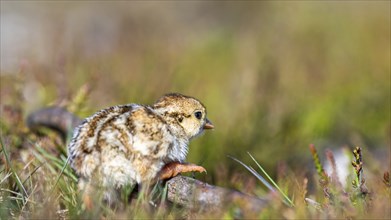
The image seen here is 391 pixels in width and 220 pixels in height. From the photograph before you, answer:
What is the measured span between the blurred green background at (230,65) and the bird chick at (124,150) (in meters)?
0.60

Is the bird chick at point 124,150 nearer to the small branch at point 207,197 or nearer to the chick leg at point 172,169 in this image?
A: the chick leg at point 172,169

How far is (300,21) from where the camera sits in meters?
14.3

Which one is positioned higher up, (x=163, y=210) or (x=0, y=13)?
(x=0, y=13)

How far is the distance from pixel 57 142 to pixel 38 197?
72.4 inches

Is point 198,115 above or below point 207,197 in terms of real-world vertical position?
above

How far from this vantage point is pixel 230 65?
44.4 ft

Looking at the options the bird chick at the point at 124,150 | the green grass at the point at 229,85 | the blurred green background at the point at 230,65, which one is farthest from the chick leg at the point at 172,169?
the blurred green background at the point at 230,65

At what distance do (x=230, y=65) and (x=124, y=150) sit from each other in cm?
952

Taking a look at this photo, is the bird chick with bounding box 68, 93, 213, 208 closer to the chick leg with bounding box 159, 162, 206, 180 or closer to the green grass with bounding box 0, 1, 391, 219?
Result: the chick leg with bounding box 159, 162, 206, 180

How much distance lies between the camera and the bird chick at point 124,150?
13.4 ft

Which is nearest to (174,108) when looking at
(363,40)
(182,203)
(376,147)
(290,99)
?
(182,203)

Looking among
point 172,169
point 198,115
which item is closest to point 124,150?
point 172,169

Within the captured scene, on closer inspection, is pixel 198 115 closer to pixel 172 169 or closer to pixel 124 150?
pixel 172 169

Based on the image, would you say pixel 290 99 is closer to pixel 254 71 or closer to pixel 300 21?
pixel 254 71
